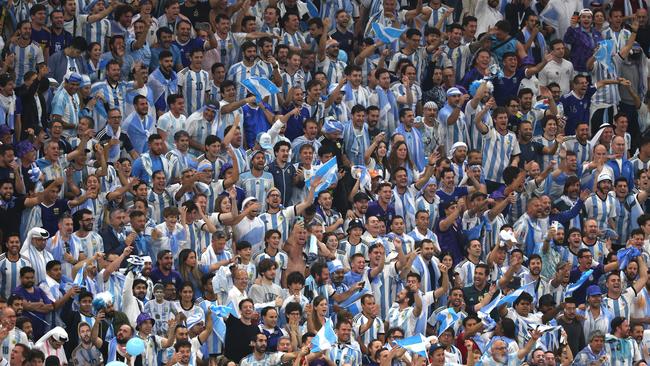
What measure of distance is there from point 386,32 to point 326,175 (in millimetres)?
3429

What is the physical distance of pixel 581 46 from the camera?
28953 millimetres

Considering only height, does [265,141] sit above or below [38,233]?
below

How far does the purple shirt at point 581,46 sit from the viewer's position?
28938 millimetres

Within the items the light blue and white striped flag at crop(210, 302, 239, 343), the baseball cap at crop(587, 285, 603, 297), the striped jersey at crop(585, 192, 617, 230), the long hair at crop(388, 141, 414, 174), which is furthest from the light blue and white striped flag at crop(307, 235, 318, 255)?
the striped jersey at crop(585, 192, 617, 230)

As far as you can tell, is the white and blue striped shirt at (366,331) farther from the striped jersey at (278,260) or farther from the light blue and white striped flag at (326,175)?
the light blue and white striped flag at (326,175)

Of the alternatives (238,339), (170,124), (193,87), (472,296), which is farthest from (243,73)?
(238,339)

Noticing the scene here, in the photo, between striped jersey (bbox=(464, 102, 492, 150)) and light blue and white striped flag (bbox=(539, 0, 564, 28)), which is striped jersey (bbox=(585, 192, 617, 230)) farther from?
light blue and white striped flag (bbox=(539, 0, 564, 28))

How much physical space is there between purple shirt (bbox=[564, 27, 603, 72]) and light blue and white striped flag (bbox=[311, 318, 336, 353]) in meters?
8.35

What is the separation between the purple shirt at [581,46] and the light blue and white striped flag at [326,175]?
18.3 feet

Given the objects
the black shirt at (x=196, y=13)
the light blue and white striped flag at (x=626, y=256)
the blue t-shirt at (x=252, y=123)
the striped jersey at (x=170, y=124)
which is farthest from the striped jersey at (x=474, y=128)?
the striped jersey at (x=170, y=124)

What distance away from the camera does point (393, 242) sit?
24328 mm

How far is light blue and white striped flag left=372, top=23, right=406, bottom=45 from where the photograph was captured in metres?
27.3

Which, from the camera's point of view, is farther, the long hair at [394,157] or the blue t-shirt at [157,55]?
the blue t-shirt at [157,55]

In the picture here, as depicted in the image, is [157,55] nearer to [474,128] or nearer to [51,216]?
[51,216]
